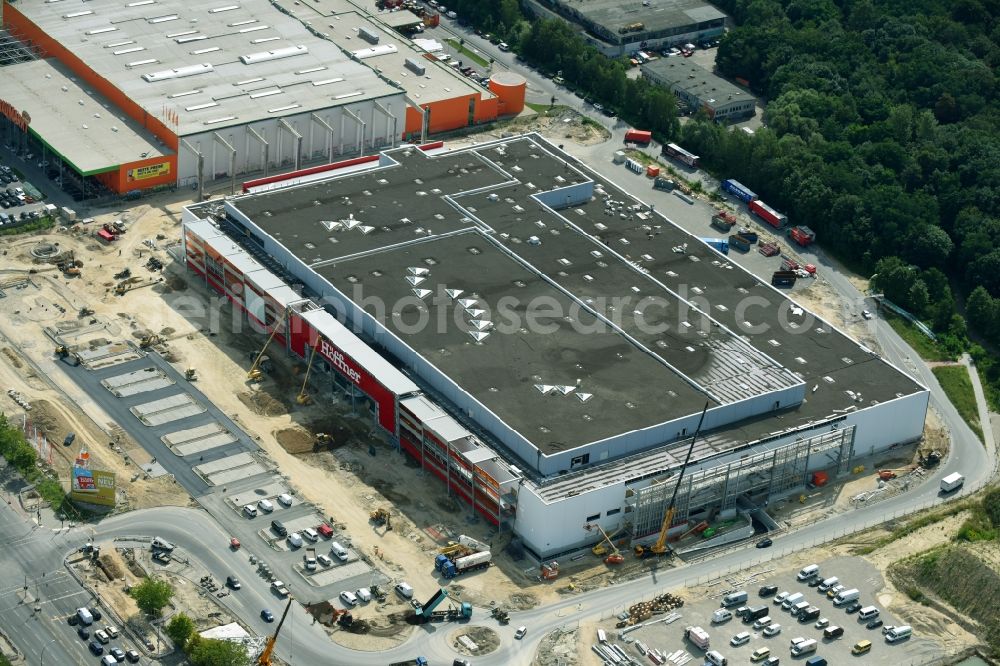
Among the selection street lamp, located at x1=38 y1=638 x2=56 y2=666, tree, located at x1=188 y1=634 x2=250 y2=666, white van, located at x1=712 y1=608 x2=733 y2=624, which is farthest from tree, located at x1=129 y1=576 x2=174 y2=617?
white van, located at x1=712 y1=608 x2=733 y2=624

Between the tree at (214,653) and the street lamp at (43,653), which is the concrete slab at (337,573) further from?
the street lamp at (43,653)

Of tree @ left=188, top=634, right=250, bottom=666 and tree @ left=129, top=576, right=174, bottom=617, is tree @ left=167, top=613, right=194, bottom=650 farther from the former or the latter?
tree @ left=129, top=576, right=174, bottom=617

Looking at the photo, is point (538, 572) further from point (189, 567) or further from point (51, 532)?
point (51, 532)

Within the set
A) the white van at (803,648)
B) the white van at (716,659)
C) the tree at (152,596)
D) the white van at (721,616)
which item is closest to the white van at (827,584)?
the white van at (803,648)

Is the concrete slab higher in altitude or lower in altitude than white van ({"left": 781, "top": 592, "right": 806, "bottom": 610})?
lower

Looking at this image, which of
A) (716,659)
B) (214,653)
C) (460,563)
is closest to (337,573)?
(460,563)

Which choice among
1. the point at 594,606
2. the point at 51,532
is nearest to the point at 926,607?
the point at 594,606
